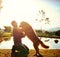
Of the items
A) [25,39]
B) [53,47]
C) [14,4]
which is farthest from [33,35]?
[14,4]

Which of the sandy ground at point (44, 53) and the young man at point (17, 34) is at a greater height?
the young man at point (17, 34)

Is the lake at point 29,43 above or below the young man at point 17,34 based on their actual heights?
below

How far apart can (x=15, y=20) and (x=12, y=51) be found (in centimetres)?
33

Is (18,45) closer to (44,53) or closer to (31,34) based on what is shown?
(31,34)

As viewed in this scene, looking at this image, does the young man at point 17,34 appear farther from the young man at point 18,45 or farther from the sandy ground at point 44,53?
the sandy ground at point 44,53

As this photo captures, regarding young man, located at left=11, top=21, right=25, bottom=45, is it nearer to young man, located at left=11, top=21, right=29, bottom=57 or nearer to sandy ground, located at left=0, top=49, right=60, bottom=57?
young man, located at left=11, top=21, right=29, bottom=57

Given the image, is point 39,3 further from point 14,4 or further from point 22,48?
point 22,48

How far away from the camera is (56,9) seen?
2309 mm

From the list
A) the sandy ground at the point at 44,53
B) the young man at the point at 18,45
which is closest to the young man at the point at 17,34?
the young man at the point at 18,45

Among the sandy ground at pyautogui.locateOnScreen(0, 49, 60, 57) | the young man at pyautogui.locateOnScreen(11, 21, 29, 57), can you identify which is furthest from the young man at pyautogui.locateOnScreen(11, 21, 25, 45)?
the sandy ground at pyautogui.locateOnScreen(0, 49, 60, 57)

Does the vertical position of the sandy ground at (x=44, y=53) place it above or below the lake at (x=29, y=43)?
below

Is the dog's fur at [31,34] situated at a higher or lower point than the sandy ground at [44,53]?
higher

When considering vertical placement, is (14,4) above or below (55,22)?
above

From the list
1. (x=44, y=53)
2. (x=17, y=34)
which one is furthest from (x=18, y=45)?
(x=44, y=53)
